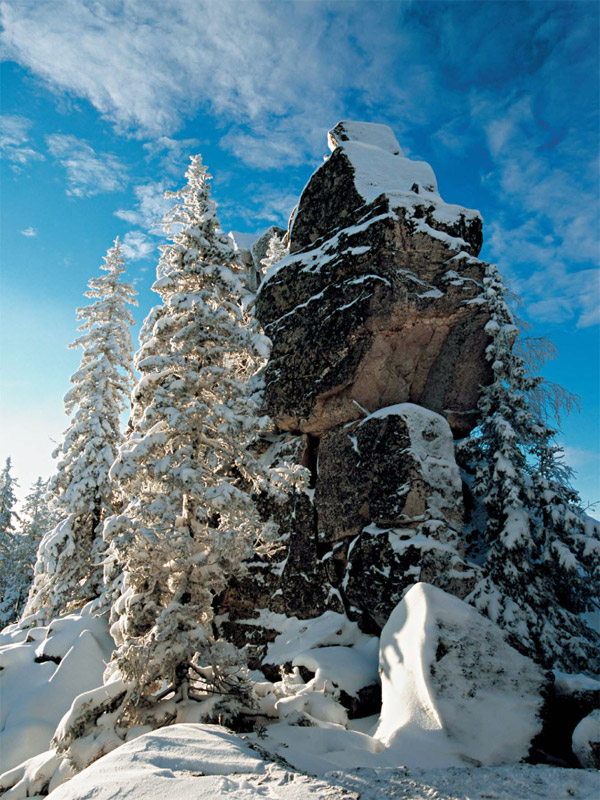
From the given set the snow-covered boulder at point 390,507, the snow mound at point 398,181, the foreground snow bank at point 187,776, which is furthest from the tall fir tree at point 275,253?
the foreground snow bank at point 187,776

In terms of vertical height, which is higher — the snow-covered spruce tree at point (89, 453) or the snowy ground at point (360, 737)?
the snow-covered spruce tree at point (89, 453)

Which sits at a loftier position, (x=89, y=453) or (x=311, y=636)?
(x=89, y=453)

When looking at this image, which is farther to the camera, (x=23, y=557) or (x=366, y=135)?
(x=23, y=557)

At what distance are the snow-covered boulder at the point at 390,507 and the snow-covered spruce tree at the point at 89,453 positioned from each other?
9.11 m

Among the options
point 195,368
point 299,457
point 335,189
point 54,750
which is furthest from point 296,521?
point 335,189

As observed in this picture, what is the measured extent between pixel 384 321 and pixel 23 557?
116 feet

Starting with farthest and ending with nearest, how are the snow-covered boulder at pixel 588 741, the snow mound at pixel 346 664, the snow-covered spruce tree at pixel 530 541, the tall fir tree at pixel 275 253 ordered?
the tall fir tree at pixel 275 253
the snow-covered spruce tree at pixel 530 541
the snow mound at pixel 346 664
the snow-covered boulder at pixel 588 741

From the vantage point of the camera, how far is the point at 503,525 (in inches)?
542

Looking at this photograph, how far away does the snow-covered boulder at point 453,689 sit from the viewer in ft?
21.6

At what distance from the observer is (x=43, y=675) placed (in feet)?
44.1

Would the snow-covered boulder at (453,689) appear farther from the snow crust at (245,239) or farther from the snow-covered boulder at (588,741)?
the snow crust at (245,239)

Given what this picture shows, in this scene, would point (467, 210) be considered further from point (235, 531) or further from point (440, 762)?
point (440, 762)

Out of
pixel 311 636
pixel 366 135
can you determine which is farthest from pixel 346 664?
pixel 366 135

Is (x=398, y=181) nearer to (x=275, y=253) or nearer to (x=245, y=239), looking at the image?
(x=275, y=253)
